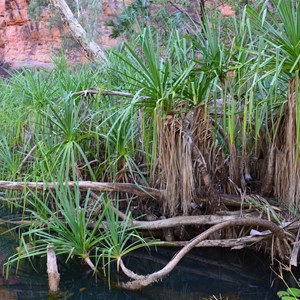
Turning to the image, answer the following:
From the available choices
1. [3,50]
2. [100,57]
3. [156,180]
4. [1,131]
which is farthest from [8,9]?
[156,180]

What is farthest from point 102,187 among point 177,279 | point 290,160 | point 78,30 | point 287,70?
point 78,30

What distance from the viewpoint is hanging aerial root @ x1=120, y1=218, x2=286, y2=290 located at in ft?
8.99

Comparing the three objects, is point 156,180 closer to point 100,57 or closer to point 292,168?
point 292,168

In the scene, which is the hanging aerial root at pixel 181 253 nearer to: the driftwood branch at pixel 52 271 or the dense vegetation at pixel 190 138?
the dense vegetation at pixel 190 138

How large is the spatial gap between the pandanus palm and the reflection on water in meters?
0.63

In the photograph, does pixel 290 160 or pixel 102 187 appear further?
pixel 102 187

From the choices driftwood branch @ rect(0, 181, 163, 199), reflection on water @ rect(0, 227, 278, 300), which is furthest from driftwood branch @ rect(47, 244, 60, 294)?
driftwood branch @ rect(0, 181, 163, 199)

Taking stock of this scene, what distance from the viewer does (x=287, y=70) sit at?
271 centimetres

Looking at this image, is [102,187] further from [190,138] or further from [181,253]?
[181,253]

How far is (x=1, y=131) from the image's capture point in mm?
4500

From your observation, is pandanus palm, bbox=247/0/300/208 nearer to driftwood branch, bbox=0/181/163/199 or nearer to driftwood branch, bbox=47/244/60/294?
driftwood branch, bbox=0/181/163/199

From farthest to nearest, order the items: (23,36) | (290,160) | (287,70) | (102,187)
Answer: (23,36)
(102,187)
(290,160)
(287,70)

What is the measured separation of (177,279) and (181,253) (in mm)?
524

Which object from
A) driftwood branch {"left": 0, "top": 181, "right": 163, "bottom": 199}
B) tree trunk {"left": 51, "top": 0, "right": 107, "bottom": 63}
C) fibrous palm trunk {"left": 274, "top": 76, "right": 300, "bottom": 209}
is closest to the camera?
fibrous palm trunk {"left": 274, "top": 76, "right": 300, "bottom": 209}
